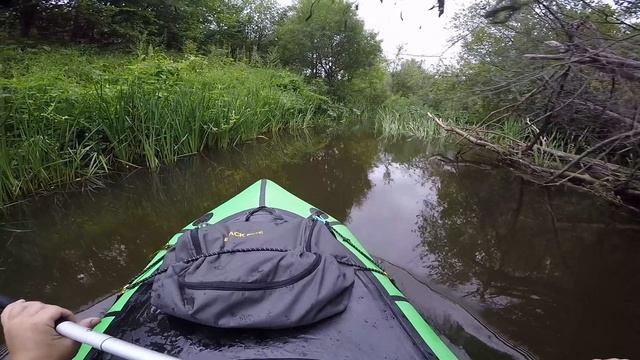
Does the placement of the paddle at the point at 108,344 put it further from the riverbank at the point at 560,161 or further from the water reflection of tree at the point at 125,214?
the riverbank at the point at 560,161

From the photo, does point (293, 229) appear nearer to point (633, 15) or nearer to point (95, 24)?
point (633, 15)

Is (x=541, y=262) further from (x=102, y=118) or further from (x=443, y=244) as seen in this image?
(x=102, y=118)

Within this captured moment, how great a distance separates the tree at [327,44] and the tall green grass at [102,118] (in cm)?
678

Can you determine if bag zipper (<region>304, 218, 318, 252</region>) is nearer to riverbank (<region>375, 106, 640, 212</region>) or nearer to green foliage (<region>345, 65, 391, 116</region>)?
riverbank (<region>375, 106, 640, 212</region>)

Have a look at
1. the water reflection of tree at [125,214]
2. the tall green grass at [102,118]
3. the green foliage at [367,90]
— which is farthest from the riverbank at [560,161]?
the green foliage at [367,90]

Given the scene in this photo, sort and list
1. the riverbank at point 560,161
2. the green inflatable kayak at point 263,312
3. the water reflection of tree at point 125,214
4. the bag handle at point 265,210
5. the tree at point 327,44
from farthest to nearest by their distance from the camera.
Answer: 1. the tree at point 327,44
2. the riverbank at point 560,161
3. the water reflection of tree at point 125,214
4. the bag handle at point 265,210
5. the green inflatable kayak at point 263,312

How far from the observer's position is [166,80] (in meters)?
4.64

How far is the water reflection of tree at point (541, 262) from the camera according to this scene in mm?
1987

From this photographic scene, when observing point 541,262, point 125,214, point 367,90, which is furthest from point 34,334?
point 367,90

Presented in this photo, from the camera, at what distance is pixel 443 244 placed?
2996mm

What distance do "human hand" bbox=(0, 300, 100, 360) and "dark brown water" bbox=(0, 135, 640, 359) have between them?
1327mm

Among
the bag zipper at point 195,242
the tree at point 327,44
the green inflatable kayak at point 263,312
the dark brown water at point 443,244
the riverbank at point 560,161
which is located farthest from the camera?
the tree at point 327,44

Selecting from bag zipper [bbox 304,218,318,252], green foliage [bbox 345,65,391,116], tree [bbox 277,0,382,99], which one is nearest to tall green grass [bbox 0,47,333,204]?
bag zipper [bbox 304,218,318,252]

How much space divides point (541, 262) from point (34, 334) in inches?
112
